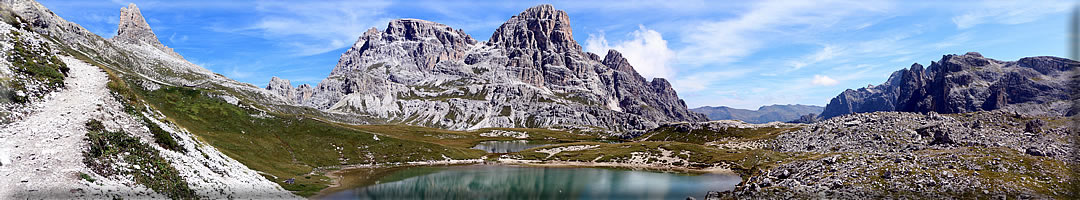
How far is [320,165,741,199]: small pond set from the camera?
241 ft

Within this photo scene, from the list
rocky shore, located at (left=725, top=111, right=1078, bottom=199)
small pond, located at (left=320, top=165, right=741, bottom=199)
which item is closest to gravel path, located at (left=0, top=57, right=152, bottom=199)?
small pond, located at (left=320, top=165, right=741, bottom=199)

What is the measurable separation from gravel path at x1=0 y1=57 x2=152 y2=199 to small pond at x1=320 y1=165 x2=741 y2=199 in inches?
1172

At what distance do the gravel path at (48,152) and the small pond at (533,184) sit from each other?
29.8m

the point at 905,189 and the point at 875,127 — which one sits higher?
the point at 875,127

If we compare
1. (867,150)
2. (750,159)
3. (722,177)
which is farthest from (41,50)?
(867,150)

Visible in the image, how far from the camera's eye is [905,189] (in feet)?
153

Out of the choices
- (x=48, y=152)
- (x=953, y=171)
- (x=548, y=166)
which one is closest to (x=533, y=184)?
(x=548, y=166)

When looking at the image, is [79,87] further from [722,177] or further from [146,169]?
[722,177]

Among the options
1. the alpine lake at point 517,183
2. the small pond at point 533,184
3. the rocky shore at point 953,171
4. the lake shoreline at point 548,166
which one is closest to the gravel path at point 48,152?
the alpine lake at point 517,183

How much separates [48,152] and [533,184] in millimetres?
69858

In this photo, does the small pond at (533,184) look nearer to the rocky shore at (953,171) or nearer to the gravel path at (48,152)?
the rocky shore at (953,171)

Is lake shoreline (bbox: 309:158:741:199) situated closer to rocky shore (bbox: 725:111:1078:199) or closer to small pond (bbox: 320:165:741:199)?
small pond (bbox: 320:165:741:199)

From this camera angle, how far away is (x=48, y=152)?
3066 cm

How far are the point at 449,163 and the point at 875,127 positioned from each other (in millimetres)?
108368
